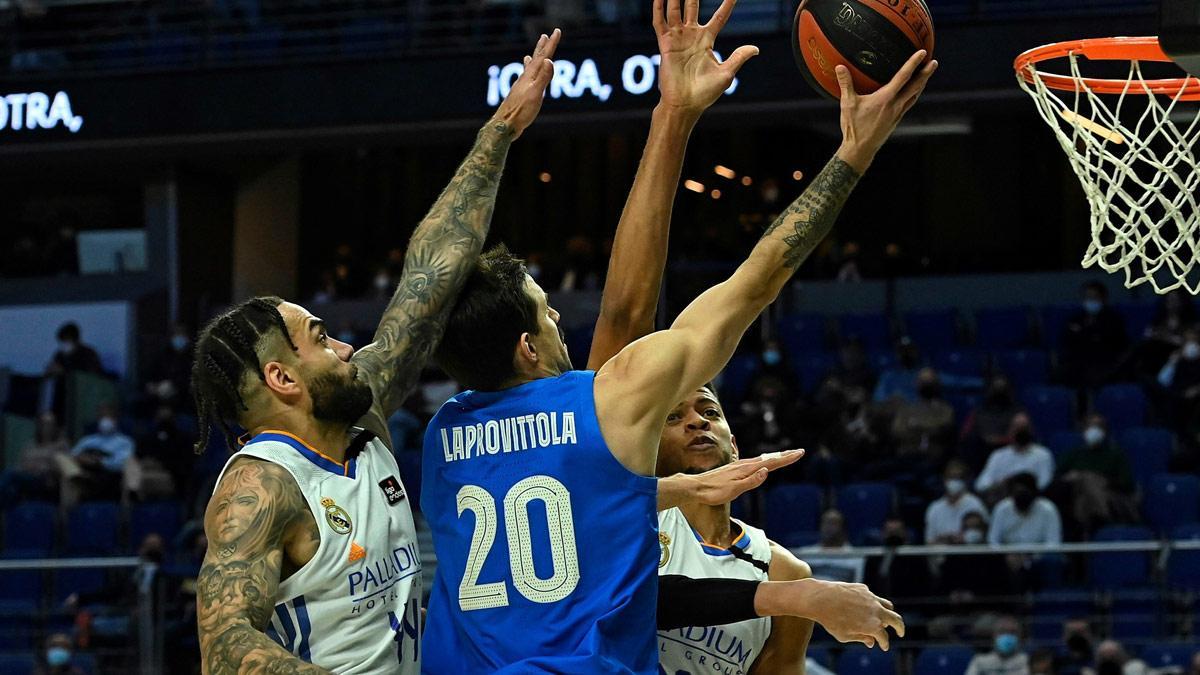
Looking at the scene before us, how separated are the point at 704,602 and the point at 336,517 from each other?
85cm

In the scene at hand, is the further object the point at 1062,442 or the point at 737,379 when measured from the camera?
the point at 737,379

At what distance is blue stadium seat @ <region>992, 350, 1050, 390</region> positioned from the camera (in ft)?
39.7

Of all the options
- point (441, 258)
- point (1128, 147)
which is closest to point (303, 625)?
point (441, 258)

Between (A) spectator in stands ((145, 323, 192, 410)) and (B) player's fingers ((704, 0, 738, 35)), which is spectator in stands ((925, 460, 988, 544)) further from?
(B) player's fingers ((704, 0, 738, 35))

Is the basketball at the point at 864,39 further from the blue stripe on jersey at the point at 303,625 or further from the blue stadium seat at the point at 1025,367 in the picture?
the blue stadium seat at the point at 1025,367

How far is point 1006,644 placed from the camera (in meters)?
8.76

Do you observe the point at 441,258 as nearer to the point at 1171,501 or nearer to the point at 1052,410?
the point at 1171,501

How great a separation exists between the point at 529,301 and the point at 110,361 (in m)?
12.5

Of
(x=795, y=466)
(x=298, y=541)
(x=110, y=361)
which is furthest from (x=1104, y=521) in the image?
(x=110, y=361)

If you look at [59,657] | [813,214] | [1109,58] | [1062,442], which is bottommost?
[59,657]

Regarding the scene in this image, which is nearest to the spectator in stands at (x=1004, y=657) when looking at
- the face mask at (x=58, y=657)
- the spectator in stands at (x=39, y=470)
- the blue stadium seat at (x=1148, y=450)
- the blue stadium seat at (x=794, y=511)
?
the blue stadium seat at (x=794, y=511)

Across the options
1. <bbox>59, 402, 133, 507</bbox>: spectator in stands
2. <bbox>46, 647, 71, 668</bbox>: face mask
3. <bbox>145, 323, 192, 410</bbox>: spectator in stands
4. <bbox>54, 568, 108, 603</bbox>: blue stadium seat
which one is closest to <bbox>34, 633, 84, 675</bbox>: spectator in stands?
<bbox>46, 647, 71, 668</bbox>: face mask

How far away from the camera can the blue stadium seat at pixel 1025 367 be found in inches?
476

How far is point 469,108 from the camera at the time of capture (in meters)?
12.3
